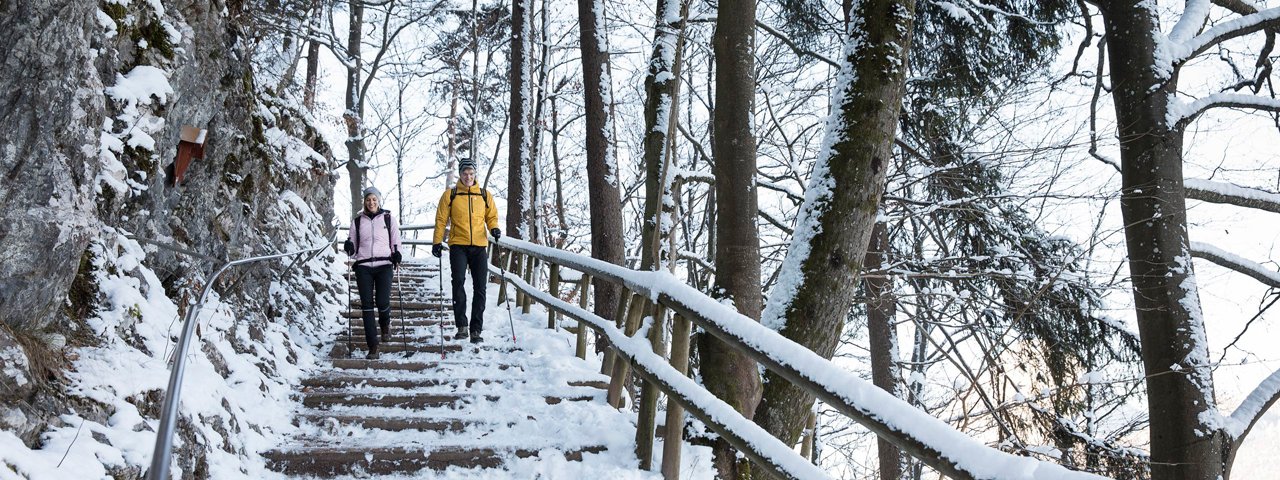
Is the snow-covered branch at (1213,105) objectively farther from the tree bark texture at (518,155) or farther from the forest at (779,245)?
the tree bark texture at (518,155)

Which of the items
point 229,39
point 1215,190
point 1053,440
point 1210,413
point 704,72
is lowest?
point 1053,440

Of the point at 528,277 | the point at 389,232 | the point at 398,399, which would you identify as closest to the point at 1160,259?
the point at 398,399

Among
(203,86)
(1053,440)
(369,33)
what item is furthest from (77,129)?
(369,33)

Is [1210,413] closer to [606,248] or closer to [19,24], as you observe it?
[606,248]

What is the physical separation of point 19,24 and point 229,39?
3.64m

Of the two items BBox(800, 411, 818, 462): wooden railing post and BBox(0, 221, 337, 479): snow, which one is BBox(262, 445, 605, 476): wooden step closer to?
BBox(0, 221, 337, 479): snow

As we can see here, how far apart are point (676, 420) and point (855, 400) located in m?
1.69

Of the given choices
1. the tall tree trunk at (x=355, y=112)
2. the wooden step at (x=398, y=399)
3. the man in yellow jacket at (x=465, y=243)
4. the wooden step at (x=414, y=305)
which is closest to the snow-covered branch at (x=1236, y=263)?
the wooden step at (x=398, y=399)

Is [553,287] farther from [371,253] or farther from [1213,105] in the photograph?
[1213,105]

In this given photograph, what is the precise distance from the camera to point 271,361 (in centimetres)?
623

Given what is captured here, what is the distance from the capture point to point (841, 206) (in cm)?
380

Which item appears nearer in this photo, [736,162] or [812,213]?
[812,213]

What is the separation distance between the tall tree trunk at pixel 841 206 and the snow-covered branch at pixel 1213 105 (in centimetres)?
249

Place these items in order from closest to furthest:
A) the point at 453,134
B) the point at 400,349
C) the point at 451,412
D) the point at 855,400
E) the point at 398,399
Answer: the point at 855,400
the point at 451,412
the point at 398,399
the point at 400,349
the point at 453,134
